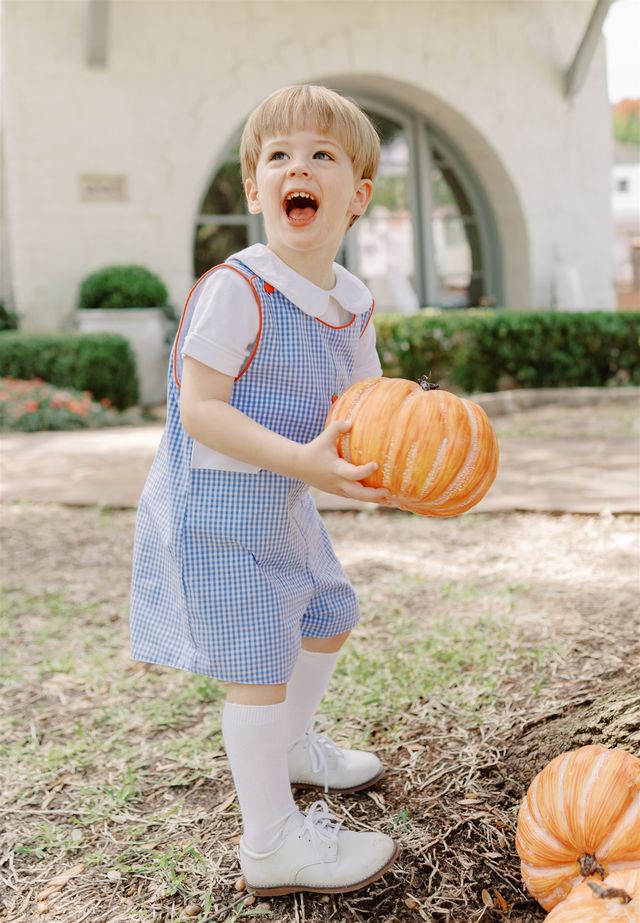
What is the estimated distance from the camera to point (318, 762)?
1.89 metres

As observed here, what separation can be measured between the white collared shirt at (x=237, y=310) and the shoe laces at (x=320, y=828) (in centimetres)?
65

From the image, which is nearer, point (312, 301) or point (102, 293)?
point (312, 301)

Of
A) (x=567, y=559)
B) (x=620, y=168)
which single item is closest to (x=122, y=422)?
(x=567, y=559)

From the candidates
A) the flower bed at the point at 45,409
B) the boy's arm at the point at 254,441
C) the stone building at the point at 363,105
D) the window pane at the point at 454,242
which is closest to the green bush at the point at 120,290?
the stone building at the point at 363,105

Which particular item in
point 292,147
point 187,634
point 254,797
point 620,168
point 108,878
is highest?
point 620,168

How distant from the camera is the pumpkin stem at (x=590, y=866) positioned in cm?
133

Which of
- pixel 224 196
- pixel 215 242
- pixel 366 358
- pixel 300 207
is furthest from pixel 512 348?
pixel 300 207

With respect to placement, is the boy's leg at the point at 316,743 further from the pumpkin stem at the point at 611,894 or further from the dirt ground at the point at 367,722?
the pumpkin stem at the point at 611,894

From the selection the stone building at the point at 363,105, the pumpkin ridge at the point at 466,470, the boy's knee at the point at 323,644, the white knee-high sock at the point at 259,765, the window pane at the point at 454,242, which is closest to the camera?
the pumpkin ridge at the point at 466,470

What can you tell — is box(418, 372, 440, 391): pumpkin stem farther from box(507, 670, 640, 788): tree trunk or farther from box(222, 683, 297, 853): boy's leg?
box(507, 670, 640, 788): tree trunk

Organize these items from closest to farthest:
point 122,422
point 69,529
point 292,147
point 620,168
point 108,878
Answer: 1. point 292,147
2. point 108,878
3. point 69,529
4. point 122,422
5. point 620,168

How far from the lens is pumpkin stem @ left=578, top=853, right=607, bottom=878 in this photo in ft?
4.35

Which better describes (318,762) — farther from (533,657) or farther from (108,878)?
(533,657)

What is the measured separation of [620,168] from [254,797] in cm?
5634
